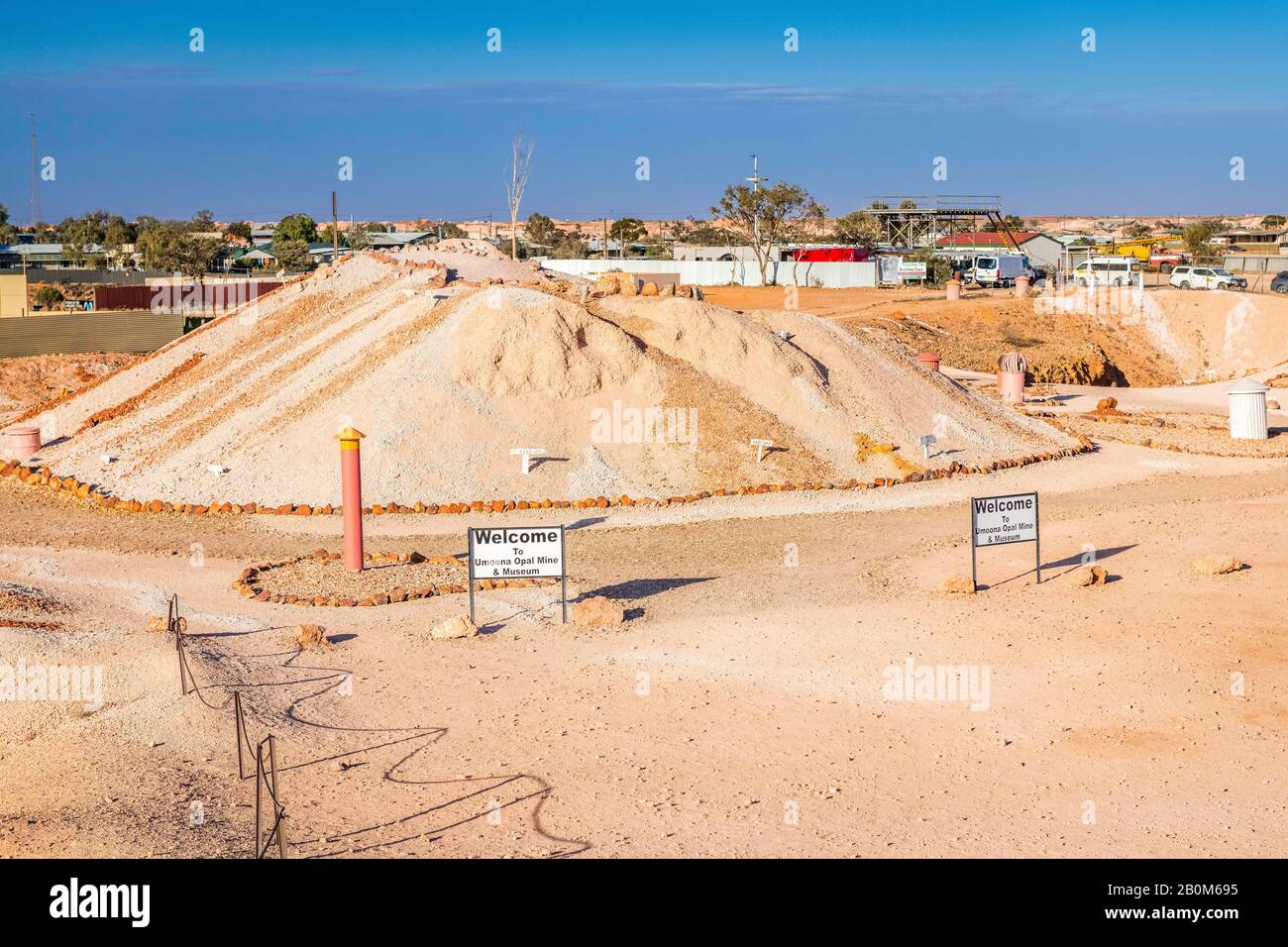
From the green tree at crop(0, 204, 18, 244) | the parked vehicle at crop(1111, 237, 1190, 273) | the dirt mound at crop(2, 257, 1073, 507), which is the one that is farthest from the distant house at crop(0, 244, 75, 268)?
the parked vehicle at crop(1111, 237, 1190, 273)

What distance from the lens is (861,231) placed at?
8281 centimetres

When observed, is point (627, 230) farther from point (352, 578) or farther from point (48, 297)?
point (352, 578)

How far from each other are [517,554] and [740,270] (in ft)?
186

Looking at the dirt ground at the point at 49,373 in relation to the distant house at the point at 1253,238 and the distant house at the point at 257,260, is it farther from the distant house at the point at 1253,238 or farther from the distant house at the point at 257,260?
the distant house at the point at 1253,238

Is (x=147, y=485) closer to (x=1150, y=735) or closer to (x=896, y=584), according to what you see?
(x=896, y=584)

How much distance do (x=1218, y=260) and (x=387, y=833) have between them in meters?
72.2

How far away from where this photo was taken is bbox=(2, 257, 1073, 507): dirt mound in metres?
21.5

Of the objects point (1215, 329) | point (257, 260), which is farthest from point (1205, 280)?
point (257, 260)

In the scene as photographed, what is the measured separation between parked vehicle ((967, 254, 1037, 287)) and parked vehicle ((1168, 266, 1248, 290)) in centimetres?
693

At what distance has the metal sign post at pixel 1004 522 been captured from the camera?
14703 mm

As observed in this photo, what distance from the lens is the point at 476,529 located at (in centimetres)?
1358

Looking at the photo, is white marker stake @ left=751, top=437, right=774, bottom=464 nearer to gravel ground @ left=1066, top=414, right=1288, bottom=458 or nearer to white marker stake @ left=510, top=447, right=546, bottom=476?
white marker stake @ left=510, top=447, right=546, bottom=476

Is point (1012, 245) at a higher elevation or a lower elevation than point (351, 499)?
higher
